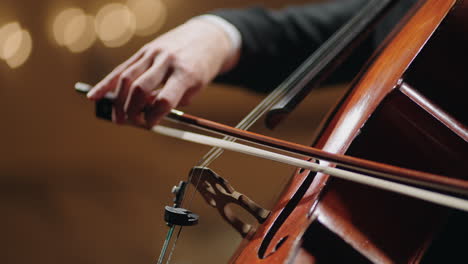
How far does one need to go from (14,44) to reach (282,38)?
4.66ft

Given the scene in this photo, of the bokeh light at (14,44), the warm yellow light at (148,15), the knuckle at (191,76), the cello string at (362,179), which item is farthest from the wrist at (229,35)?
the bokeh light at (14,44)

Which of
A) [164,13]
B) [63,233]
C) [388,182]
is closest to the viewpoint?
[388,182]

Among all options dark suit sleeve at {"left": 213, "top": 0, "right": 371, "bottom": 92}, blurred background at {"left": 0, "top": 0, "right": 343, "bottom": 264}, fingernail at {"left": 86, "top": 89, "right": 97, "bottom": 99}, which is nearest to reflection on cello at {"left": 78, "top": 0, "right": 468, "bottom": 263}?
fingernail at {"left": 86, "top": 89, "right": 97, "bottom": 99}

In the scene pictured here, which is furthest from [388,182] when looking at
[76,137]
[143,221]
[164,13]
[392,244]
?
[76,137]

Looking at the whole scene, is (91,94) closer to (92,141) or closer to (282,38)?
(282,38)

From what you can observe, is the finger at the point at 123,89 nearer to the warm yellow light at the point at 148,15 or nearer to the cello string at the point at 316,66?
the cello string at the point at 316,66

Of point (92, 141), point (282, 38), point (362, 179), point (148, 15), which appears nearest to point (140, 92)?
point (362, 179)

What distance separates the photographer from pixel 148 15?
1.84 m

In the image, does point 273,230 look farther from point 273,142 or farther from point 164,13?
point 164,13

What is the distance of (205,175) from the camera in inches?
15.1

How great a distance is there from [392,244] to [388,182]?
0.18 feet

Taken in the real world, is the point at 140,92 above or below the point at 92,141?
above

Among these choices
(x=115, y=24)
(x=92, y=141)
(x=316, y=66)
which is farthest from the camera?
(x=92, y=141)

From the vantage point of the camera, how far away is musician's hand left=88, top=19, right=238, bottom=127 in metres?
0.36
